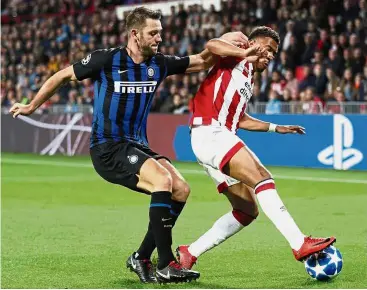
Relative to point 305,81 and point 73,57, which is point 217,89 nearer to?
point 305,81

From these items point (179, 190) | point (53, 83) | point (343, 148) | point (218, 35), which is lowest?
point (343, 148)

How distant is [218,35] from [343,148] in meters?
7.18

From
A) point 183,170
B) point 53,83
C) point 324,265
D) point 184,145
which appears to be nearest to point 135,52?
point 53,83

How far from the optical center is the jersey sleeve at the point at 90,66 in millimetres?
6801

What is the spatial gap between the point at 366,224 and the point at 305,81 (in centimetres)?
949

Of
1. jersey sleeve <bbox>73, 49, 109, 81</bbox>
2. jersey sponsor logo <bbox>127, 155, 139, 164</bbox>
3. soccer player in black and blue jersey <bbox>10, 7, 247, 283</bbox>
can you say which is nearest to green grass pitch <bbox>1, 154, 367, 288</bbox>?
soccer player in black and blue jersey <bbox>10, 7, 247, 283</bbox>

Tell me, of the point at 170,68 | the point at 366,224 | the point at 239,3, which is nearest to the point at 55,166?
the point at 239,3

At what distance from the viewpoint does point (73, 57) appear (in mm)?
27609

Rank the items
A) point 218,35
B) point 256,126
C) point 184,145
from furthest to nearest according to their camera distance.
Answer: point 218,35 < point 184,145 < point 256,126

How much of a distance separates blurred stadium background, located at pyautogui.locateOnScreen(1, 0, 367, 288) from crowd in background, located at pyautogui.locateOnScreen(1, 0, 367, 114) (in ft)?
0.15

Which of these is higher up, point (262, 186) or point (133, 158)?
point (133, 158)

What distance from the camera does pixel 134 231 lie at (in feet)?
31.8

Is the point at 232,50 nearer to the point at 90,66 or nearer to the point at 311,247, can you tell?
the point at 90,66

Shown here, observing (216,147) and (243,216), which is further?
(243,216)
